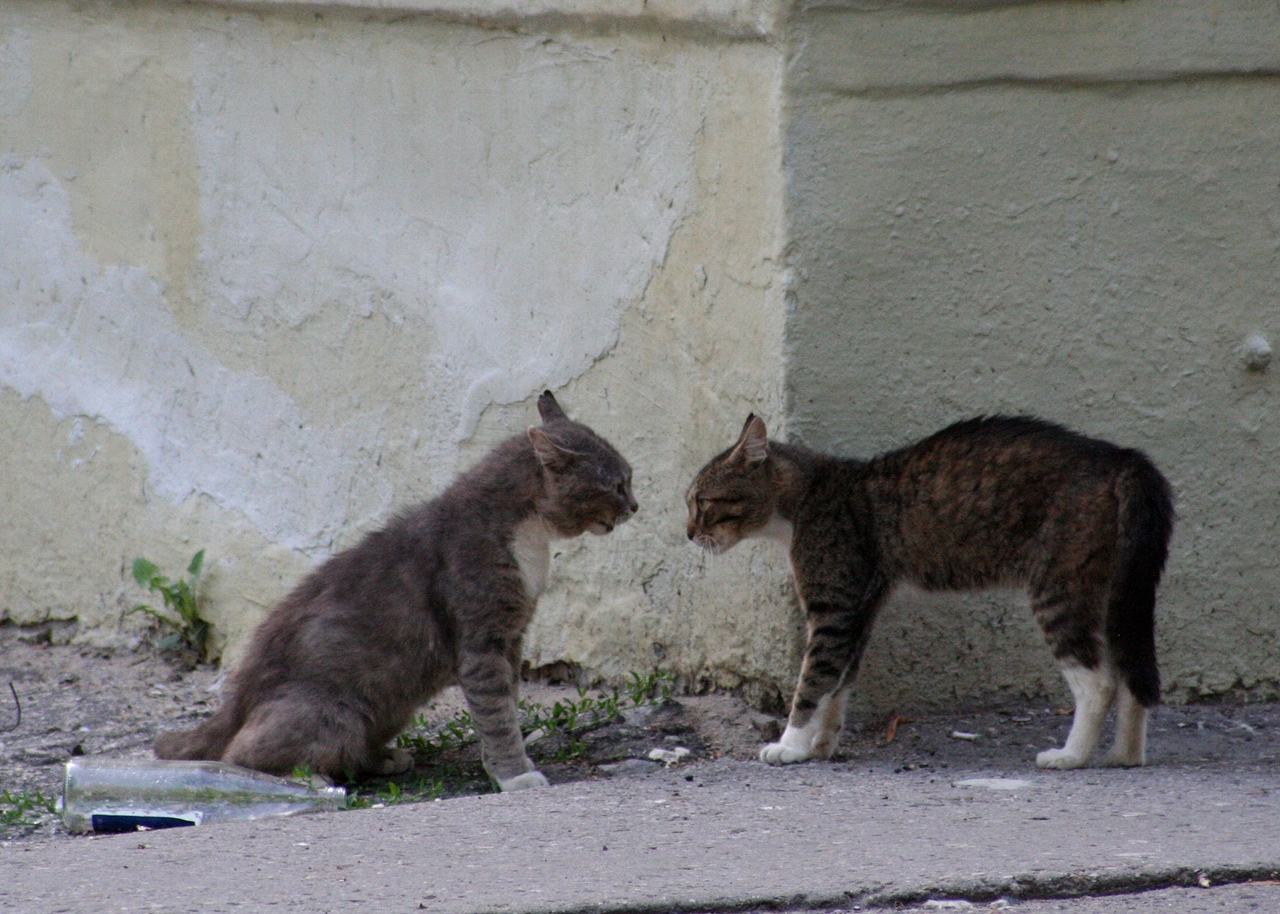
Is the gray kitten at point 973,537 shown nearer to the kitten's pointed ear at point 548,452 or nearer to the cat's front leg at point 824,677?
the cat's front leg at point 824,677

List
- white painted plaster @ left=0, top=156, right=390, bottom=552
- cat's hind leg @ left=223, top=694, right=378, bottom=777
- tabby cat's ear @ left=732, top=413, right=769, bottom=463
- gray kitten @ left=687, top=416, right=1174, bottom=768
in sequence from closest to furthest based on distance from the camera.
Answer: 1. gray kitten @ left=687, top=416, right=1174, bottom=768
2. cat's hind leg @ left=223, top=694, right=378, bottom=777
3. tabby cat's ear @ left=732, top=413, right=769, bottom=463
4. white painted plaster @ left=0, top=156, right=390, bottom=552

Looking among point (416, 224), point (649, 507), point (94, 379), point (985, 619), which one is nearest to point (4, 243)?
point (94, 379)

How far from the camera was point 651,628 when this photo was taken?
241 inches

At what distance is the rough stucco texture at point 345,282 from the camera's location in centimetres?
584

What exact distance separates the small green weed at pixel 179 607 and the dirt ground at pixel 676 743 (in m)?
0.59

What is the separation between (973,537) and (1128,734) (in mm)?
766

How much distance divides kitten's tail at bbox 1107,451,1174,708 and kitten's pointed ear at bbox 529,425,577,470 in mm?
1727

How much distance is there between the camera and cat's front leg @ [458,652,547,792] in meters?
5.38

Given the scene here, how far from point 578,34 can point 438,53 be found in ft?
2.09

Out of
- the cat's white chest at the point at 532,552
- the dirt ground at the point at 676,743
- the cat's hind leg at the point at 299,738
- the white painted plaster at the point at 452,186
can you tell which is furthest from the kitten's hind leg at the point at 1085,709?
the cat's hind leg at the point at 299,738

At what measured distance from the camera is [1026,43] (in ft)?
18.1

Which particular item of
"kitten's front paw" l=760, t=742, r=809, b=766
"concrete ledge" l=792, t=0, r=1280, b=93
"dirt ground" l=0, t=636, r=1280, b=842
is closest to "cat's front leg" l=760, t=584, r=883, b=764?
"kitten's front paw" l=760, t=742, r=809, b=766

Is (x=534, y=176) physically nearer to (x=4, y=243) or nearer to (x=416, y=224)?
(x=416, y=224)

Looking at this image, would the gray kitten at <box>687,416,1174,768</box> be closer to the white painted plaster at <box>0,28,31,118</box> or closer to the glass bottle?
the glass bottle
